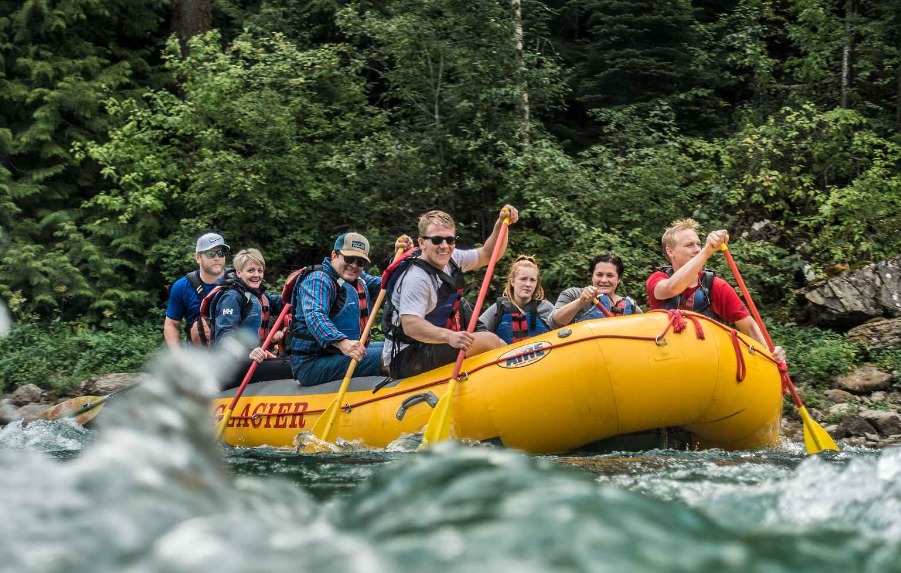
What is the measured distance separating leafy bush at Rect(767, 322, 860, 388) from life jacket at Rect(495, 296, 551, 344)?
3937 mm

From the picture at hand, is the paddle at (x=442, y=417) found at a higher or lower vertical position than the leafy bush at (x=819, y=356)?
higher

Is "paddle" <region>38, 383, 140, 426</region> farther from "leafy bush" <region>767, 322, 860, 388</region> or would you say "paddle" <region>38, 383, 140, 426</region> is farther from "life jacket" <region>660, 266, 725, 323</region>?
"leafy bush" <region>767, 322, 860, 388</region>

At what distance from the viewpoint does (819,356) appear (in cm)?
987

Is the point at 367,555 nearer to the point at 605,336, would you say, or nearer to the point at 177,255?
the point at 605,336

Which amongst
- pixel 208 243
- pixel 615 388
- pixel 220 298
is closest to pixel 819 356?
pixel 615 388

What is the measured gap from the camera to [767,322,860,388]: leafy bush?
980 cm

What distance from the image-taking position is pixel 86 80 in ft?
45.2

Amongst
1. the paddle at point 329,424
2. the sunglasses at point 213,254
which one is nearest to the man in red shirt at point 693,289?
the paddle at point 329,424

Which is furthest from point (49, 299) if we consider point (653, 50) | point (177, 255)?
point (653, 50)

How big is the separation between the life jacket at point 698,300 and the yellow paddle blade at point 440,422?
1.54 m

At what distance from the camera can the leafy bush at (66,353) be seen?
11422 millimetres

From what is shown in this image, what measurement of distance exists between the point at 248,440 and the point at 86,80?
8.34 meters

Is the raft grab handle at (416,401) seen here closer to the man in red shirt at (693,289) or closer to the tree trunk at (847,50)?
the man in red shirt at (693,289)

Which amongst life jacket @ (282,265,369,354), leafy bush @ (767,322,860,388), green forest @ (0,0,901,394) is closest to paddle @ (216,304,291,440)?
life jacket @ (282,265,369,354)
